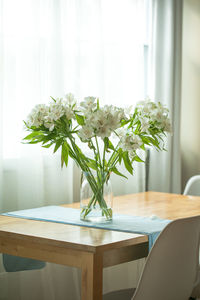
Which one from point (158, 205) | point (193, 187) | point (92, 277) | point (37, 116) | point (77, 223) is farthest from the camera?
point (193, 187)

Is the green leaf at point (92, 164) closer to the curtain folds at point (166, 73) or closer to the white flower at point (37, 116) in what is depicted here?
the white flower at point (37, 116)

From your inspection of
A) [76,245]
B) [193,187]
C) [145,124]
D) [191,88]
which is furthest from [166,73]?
[76,245]

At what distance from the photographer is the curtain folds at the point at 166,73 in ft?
13.7

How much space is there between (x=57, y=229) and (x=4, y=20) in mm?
1479

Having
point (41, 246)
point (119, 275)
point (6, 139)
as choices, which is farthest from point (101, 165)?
point (119, 275)

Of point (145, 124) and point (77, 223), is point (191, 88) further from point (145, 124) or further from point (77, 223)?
point (77, 223)

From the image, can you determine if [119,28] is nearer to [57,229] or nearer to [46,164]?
[46,164]

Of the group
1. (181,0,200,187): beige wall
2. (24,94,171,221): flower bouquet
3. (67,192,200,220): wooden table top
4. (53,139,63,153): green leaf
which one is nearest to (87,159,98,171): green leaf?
(24,94,171,221): flower bouquet

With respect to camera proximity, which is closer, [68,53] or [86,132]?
[86,132]

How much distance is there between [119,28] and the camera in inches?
150

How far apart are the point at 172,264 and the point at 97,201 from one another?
1.30 ft

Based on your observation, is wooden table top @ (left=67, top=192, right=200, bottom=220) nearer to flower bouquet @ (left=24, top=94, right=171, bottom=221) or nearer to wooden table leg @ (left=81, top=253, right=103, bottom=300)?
flower bouquet @ (left=24, top=94, right=171, bottom=221)

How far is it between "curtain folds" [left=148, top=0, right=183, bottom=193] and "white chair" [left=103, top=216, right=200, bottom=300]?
7.61ft

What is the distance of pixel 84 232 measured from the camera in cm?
185
